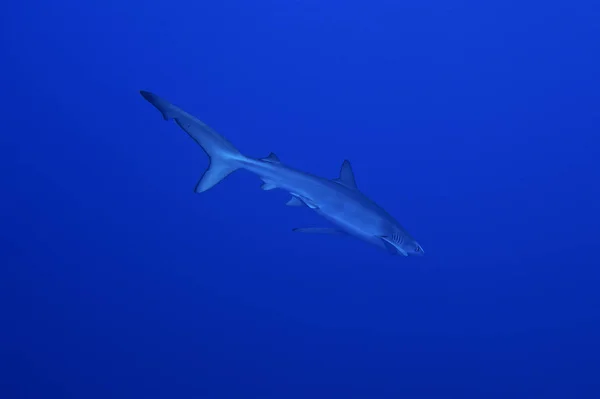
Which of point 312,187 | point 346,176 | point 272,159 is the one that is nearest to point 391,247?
point 346,176

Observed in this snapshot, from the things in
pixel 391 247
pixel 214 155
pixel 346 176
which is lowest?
pixel 214 155

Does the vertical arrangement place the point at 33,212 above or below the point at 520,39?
below

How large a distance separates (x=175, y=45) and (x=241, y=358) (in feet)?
24.1

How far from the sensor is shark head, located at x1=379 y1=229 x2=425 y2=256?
3.77 m

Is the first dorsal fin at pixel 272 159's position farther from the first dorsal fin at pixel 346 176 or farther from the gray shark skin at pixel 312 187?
the first dorsal fin at pixel 346 176

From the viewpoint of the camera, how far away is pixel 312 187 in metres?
3.52

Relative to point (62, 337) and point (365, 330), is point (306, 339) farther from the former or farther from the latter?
point (62, 337)

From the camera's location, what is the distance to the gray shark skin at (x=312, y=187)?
339cm

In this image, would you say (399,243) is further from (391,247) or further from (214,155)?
(214,155)

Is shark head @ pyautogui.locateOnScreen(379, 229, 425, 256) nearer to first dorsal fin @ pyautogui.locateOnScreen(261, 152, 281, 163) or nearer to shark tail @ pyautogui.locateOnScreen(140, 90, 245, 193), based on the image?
first dorsal fin @ pyautogui.locateOnScreen(261, 152, 281, 163)

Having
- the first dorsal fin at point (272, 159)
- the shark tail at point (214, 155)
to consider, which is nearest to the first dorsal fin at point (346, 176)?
the first dorsal fin at point (272, 159)

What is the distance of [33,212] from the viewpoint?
31.4 ft

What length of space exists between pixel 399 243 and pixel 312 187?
93 centimetres

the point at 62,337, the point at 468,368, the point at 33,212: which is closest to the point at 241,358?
the point at 62,337
